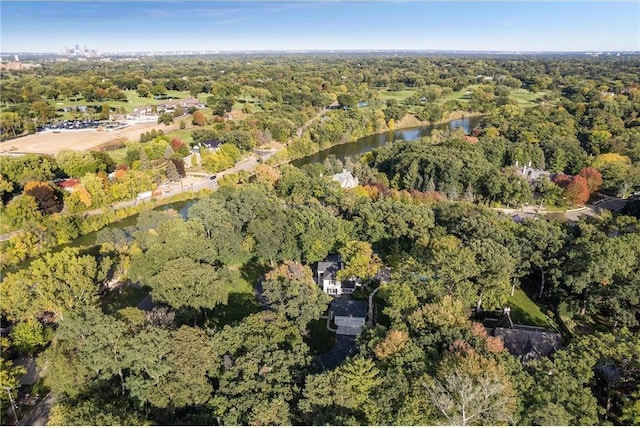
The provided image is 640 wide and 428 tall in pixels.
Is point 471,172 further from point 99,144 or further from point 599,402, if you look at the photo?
point 99,144

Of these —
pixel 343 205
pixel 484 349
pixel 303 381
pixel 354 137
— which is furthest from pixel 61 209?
pixel 354 137

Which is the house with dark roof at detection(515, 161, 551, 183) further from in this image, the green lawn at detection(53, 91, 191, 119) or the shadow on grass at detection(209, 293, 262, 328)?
the green lawn at detection(53, 91, 191, 119)

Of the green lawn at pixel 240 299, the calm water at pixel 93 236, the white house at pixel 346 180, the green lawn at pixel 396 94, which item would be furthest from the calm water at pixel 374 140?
the green lawn at pixel 240 299

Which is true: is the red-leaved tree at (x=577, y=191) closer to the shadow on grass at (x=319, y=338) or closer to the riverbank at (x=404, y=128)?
the shadow on grass at (x=319, y=338)

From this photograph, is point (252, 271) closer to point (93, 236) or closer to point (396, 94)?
point (93, 236)

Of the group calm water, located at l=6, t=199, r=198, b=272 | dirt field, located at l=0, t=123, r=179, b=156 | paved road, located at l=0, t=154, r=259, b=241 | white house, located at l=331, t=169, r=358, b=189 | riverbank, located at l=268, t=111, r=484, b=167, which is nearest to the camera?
calm water, located at l=6, t=199, r=198, b=272

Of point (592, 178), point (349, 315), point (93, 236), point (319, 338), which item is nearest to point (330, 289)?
point (349, 315)

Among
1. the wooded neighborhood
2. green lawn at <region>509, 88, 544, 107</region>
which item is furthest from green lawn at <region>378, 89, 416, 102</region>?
the wooded neighborhood
